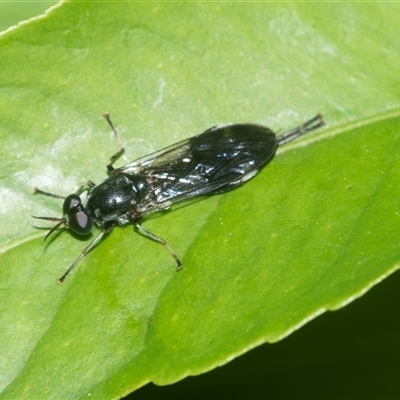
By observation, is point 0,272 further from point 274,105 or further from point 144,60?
point 274,105

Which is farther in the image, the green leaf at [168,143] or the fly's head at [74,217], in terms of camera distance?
the fly's head at [74,217]

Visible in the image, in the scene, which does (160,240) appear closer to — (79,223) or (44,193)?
(79,223)

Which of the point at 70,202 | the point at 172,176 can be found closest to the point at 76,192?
the point at 70,202

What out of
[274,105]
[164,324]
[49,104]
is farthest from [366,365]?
[49,104]

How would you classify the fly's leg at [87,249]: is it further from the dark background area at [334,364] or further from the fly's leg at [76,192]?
the dark background area at [334,364]

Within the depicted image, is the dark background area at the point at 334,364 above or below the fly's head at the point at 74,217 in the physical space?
below

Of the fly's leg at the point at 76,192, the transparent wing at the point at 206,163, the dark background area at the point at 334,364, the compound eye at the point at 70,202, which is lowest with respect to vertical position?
the dark background area at the point at 334,364

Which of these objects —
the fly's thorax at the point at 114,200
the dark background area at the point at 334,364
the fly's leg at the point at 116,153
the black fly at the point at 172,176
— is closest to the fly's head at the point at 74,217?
the black fly at the point at 172,176

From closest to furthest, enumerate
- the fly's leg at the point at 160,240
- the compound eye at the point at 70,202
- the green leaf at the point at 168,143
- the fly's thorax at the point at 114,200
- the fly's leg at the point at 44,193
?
the green leaf at the point at 168,143
the fly's leg at the point at 160,240
the fly's leg at the point at 44,193
the compound eye at the point at 70,202
the fly's thorax at the point at 114,200
